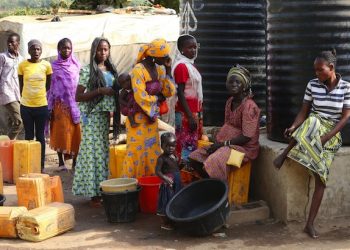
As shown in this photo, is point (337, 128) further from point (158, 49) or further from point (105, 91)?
point (105, 91)

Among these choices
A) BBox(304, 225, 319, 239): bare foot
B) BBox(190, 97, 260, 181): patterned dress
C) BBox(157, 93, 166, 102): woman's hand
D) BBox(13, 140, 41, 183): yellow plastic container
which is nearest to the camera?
BBox(304, 225, 319, 239): bare foot

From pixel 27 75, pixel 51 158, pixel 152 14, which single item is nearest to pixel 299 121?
pixel 27 75

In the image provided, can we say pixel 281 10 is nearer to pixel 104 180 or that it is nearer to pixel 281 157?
pixel 281 157

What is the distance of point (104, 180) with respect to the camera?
239 inches

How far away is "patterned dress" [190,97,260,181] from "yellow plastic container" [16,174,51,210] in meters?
1.49

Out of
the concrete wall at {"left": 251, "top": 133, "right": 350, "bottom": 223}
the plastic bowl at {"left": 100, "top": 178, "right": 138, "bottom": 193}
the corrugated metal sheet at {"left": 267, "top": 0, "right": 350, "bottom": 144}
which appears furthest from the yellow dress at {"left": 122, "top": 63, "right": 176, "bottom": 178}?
the concrete wall at {"left": 251, "top": 133, "right": 350, "bottom": 223}

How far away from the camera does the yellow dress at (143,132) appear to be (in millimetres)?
5655

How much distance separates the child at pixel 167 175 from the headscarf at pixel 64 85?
2517 millimetres

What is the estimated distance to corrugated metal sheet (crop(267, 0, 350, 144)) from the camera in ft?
17.2

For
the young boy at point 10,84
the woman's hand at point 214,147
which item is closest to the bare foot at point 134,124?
the woman's hand at point 214,147

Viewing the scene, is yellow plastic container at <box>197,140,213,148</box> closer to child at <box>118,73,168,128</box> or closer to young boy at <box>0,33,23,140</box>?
child at <box>118,73,168,128</box>

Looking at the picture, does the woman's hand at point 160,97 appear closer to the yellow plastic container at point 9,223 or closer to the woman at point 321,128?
the woman at point 321,128

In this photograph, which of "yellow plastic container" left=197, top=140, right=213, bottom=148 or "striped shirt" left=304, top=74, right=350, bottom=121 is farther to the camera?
"yellow plastic container" left=197, top=140, right=213, bottom=148

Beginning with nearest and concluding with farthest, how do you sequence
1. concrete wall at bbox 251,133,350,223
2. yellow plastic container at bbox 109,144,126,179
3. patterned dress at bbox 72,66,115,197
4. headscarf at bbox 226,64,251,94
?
concrete wall at bbox 251,133,350,223 → headscarf at bbox 226,64,251,94 → patterned dress at bbox 72,66,115,197 → yellow plastic container at bbox 109,144,126,179
